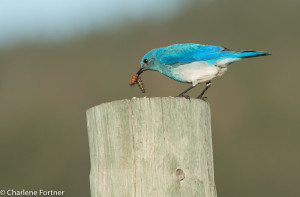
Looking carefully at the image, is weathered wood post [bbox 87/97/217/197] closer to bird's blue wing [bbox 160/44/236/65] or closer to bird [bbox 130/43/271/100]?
bird [bbox 130/43/271/100]

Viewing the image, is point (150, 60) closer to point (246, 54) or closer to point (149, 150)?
point (246, 54)

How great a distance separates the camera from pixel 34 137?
951 cm

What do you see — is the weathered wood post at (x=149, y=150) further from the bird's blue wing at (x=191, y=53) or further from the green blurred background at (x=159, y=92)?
the green blurred background at (x=159, y=92)

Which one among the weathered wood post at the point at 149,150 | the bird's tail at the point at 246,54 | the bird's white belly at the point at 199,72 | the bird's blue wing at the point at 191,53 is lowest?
the weathered wood post at the point at 149,150

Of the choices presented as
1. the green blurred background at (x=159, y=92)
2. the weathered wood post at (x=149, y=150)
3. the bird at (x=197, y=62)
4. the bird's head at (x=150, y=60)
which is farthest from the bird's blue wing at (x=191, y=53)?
the weathered wood post at (x=149, y=150)

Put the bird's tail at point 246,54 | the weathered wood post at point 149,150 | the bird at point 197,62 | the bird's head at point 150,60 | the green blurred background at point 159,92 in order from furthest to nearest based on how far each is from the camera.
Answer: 1. the green blurred background at point 159,92
2. the bird's head at point 150,60
3. the bird at point 197,62
4. the bird's tail at point 246,54
5. the weathered wood post at point 149,150

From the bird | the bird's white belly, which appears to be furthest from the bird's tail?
the bird's white belly

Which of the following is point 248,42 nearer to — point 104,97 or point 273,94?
point 273,94

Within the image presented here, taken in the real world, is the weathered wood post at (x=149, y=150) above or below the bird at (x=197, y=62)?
below

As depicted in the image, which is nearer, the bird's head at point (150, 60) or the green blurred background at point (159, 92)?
the bird's head at point (150, 60)

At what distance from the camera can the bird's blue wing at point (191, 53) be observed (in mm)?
6410

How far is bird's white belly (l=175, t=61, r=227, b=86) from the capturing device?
253 inches

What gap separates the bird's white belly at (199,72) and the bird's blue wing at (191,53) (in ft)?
0.23

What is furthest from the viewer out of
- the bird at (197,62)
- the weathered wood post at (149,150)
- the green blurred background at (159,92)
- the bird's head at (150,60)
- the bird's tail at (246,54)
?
the green blurred background at (159,92)
